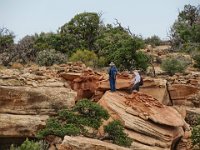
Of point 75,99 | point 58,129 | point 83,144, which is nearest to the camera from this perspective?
point 83,144

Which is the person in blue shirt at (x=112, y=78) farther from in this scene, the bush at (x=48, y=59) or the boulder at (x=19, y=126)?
the bush at (x=48, y=59)

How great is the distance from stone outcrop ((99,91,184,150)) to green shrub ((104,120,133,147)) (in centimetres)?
72

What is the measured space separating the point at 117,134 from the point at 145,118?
2.40 meters

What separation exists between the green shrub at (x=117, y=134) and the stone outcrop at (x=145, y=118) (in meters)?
0.72

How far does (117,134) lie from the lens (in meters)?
17.6

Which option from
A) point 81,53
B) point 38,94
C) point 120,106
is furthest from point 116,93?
point 81,53

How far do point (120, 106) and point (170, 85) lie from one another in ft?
16.8

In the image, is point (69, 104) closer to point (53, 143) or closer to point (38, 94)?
point (38, 94)

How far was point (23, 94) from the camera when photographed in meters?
19.9

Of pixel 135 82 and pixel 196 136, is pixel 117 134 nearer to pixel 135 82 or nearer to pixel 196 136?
pixel 196 136

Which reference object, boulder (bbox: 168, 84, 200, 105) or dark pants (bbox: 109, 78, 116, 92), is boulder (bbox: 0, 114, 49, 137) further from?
boulder (bbox: 168, 84, 200, 105)

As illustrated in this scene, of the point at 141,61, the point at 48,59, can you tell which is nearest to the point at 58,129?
the point at 141,61

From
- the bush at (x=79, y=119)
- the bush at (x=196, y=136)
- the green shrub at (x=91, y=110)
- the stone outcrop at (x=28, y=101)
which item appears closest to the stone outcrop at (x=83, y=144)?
the bush at (x=79, y=119)

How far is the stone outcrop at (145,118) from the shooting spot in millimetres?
19062
